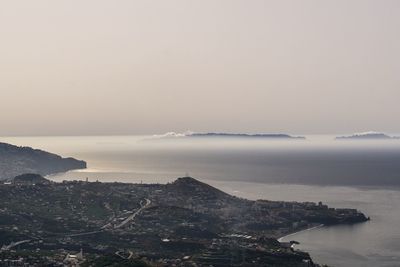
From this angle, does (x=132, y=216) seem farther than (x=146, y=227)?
Yes

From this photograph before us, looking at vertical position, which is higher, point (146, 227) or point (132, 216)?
point (132, 216)

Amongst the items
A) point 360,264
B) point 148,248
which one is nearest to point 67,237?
point 148,248

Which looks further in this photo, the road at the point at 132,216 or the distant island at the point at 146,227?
the road at the point at 132,216

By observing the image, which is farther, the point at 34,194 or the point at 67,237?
the point at 34,194

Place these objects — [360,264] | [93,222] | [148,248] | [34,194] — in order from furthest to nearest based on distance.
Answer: [34,194] → [93,222] → [148,248] → [360,264]

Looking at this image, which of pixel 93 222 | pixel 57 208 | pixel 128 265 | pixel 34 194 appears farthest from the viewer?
pixel 34 194

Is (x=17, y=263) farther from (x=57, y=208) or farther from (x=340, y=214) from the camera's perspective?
(x=340, y=214)

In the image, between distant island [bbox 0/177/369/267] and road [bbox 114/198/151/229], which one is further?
road [bbox 114/198/151/229]
